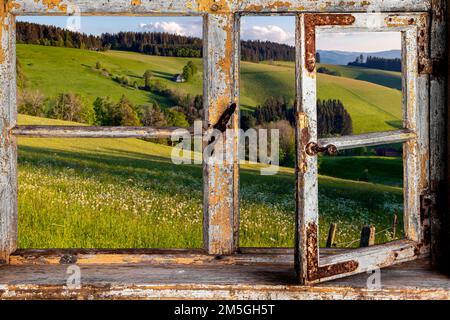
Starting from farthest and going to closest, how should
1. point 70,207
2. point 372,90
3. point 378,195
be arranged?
point 372,90 < point 378,195 < point 70,207

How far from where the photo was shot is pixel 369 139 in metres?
2.42

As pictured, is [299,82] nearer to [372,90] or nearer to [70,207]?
[70,207]

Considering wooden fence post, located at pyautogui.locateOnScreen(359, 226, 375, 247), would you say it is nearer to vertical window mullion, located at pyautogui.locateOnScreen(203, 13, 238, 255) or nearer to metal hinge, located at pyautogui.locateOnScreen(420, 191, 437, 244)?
metal hinge, located at pyautogui.locateOnScreen(420, 191, 437, 244)

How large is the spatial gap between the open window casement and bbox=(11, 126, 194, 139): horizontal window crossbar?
55 cm

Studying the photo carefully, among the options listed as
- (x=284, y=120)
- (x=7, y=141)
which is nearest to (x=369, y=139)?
(x=7, y=141)

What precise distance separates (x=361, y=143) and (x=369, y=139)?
0.04 metres

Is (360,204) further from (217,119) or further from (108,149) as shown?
(217,119)

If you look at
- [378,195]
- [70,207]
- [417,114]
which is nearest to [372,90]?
[378,195]

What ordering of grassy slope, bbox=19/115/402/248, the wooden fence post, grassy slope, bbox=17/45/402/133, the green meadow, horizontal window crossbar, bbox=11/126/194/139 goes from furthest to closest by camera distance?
grassy slope, bbox=17/45/402/133 → the green meadow → grassy slope, bbox=19/115/402/248 → the wooden fence post → horizontal window crossbar, bbox=11/126/194/139

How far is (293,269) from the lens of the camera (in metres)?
2.54

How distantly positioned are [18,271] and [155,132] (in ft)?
2.44

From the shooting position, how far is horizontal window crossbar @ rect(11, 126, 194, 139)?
2.53 meters

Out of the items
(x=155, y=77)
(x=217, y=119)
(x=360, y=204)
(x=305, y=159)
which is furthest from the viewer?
(x=155, y=77)

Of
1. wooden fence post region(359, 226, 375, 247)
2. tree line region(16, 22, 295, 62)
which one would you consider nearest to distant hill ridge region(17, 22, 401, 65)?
tree line region(16, 22, 295, 62)
